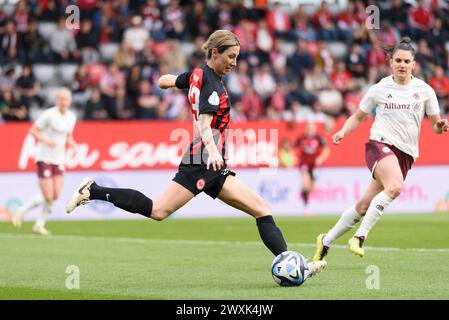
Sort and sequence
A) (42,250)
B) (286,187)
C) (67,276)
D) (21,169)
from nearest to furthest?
(67,276) → (42,250) → (21,169) → (286,187)

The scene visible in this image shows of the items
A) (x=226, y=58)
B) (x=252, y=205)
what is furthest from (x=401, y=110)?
(x=226, y=58)

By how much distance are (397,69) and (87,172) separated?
12795mm

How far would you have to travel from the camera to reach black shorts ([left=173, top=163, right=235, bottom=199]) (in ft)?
35.0

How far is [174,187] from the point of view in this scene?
10781 millimetres

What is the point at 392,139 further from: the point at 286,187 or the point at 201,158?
the point at 286,187

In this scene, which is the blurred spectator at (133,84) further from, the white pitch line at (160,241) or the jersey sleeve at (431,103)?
the jersey sleeve at (431,103)

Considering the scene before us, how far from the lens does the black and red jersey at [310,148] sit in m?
25.7

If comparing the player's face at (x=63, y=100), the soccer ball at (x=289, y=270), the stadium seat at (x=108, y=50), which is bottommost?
the soccer ball at (x=289, y=270)

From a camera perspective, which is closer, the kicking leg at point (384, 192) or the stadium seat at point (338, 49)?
the kicking leg at point (384, 192)

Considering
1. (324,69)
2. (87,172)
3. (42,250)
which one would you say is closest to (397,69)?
(42,250)

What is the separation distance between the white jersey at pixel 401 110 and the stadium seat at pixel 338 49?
17.3m

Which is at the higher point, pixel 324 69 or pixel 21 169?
pixel 324 69

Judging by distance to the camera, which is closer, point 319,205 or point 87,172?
point 87,172

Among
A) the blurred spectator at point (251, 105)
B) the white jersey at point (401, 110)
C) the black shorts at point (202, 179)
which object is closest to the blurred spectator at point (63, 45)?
the blurred spectator at point (251, 105)
